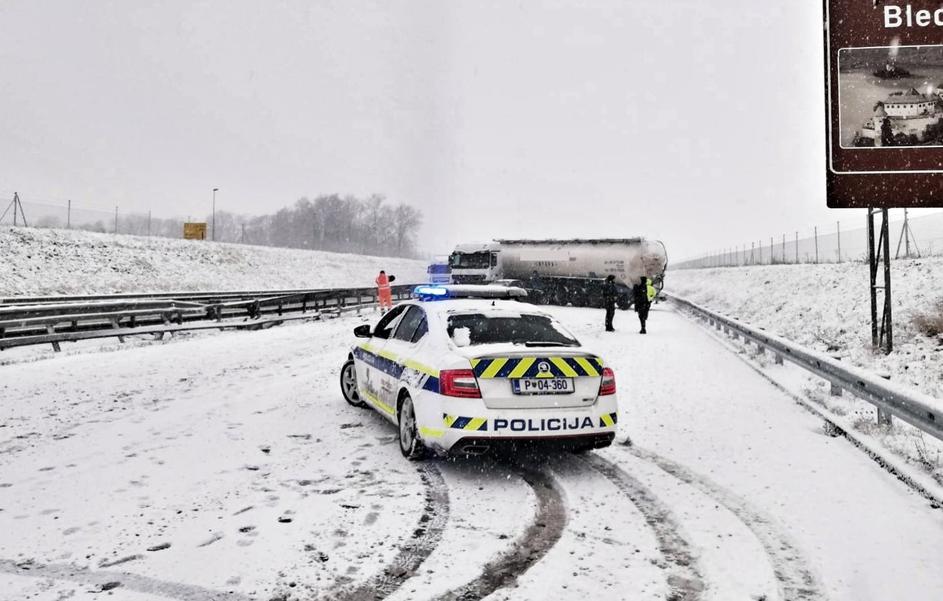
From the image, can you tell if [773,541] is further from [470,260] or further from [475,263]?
[470,260]

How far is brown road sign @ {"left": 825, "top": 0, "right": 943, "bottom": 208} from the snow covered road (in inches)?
201

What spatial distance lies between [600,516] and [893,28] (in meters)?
11.0

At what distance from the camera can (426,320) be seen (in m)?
6.61

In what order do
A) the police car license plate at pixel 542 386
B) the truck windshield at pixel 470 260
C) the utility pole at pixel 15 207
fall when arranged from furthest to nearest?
1. the utility pole at pixel 15 207
2. the truck windshield at pixel 470 260
3. the police car license plate at pixel 542 386

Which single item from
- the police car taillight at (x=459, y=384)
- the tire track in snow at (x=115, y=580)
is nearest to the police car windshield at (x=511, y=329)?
the police car taillight at (x=459, y=384)

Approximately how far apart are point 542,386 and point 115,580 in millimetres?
3337

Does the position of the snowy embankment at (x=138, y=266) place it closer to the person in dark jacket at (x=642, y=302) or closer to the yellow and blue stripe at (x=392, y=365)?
the person in dark jacket at (x=642, y=302)

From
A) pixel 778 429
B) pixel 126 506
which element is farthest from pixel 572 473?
pixel 126 506

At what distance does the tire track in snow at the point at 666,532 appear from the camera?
140 inches

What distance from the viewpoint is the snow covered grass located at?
700cm

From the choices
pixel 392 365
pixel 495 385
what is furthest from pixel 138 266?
pixel 495 385

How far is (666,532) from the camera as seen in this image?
14.3 feet

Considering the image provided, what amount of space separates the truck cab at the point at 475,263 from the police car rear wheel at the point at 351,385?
26396mm

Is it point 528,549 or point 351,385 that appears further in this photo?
point 351,385
